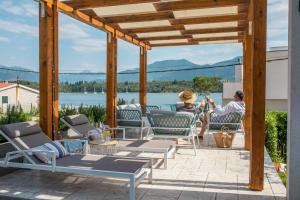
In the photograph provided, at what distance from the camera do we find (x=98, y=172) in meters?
3.76

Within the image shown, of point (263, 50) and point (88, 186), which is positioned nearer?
point (263, 50)

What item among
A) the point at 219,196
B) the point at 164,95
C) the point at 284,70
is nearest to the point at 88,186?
the point at 219,196

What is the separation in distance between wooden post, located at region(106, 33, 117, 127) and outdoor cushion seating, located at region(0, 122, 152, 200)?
331 cm

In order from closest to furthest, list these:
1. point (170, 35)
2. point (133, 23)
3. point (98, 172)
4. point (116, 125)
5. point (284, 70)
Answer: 1. point (98, 172)
2. point (133, 23)
3. point (116, 125)
4. point (170, 35)
5. point (284, 70)

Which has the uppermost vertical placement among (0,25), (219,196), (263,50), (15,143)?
(0,25)

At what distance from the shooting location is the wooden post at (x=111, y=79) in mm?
8000

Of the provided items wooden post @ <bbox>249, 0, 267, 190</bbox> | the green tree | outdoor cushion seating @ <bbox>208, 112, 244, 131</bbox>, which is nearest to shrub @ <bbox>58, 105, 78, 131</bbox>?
outdoor cushion seating @ <bbox>208, 112, 244, 131</bbox>

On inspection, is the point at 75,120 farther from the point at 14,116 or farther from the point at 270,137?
the point at 270,137

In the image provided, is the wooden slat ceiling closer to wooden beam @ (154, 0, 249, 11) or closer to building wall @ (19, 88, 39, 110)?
wooden beam @ (154, 0, 249, 11)

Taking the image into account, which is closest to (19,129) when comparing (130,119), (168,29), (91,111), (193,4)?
(91,111)

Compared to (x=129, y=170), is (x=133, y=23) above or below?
above

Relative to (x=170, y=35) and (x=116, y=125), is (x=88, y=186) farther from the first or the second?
(x=170, y=35)

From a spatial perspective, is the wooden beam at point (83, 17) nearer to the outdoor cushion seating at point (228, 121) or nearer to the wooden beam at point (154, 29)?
the wooden beam at point (154, 29)

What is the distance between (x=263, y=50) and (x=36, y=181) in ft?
11.6
